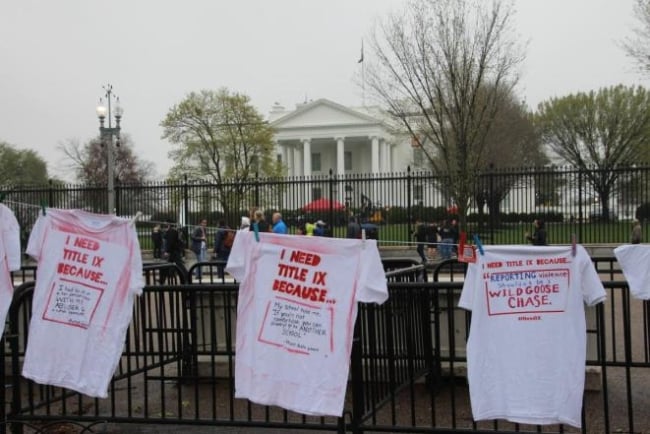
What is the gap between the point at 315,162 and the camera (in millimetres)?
81188

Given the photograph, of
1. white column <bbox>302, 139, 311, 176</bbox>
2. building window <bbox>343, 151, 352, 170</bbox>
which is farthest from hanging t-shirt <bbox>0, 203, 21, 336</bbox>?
building window <bbox>343, 151, 352, 170</bbox>

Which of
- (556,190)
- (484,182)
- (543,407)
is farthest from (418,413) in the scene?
(556,190)

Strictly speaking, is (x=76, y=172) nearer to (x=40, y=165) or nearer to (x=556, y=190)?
(x=40, y=165)

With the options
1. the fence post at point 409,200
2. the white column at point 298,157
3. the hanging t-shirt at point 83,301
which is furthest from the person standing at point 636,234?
the white column at point 298,157

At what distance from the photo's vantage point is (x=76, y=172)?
6350 centimetres

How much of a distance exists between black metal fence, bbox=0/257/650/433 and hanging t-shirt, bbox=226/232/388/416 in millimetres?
208

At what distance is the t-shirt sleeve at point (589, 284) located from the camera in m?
4.49

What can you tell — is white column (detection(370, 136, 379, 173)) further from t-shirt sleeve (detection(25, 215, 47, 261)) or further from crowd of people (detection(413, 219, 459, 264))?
t-shirt sleeve (detection(25, 215, 47, 261))

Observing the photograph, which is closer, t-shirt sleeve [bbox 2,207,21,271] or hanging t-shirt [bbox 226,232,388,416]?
hanging t-shirt [bbox 226,232,388,416]

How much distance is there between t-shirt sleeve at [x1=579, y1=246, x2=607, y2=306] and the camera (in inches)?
177

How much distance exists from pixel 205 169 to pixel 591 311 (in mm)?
36059

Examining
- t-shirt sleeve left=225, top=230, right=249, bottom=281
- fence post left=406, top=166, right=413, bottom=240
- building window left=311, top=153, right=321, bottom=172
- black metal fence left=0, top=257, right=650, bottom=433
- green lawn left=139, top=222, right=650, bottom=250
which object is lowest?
black metal fence left=0, top=257, right=650, bottom=433

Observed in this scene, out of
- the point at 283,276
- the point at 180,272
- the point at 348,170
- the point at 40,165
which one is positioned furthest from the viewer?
the point at 348,170

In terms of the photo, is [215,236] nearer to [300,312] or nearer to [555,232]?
[555,232]
